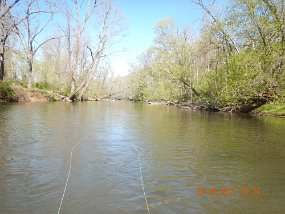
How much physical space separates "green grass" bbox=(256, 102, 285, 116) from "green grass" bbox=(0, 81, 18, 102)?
23.4 meters

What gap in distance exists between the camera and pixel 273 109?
2406cm

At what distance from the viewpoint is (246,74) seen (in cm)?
2181

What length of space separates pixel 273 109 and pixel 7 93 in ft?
80.2

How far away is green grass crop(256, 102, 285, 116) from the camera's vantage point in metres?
22.8

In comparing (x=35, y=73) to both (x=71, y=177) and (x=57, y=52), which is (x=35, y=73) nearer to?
(x=57, y=52)

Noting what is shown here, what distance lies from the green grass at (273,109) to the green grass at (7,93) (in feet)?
76.8

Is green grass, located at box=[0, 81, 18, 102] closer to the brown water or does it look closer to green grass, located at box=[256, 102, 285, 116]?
the brown water

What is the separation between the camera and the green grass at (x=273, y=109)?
22.8 metres

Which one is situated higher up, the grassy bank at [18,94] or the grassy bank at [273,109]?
the grassy bank at [18,94]

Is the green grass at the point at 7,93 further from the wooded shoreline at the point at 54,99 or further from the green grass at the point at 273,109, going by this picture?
the green grass at the point at 273,109

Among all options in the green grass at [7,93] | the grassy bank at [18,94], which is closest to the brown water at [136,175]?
the green grass at [7,93]

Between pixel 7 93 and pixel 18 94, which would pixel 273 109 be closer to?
pixel 7 93

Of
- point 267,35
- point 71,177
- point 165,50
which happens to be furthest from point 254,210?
point 165,50

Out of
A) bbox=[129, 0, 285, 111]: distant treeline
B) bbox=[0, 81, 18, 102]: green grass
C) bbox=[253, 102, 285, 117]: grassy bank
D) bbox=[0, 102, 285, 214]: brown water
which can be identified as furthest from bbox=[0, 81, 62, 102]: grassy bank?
bbox=[253, 102, 285, 117]: grassy bank
